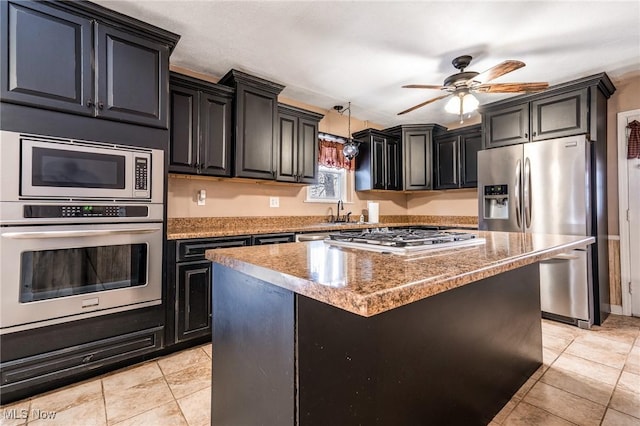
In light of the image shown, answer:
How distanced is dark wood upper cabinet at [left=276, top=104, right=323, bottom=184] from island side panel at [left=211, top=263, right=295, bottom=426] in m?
2.14

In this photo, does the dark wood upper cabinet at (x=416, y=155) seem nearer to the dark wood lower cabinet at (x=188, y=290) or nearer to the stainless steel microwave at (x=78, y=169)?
the dark wood lower cabinet at (x=188, y=290)

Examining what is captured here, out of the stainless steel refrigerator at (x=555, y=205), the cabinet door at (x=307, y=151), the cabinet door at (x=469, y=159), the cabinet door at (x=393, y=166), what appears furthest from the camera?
the cabinet door at (x=393, y=166)

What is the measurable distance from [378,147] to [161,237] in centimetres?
308

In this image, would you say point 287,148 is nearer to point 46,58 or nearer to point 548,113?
point 46,58

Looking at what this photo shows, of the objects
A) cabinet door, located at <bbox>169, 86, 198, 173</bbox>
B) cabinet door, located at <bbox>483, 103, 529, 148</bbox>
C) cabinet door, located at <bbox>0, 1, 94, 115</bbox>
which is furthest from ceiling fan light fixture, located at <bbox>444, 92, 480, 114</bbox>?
cabinet door, located at <bbox>0, 1, 94, 115</bbox>

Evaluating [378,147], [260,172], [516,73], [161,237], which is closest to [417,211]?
[378,147]

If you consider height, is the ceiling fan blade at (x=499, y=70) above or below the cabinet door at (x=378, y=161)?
above

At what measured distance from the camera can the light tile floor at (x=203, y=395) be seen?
1.60 metres

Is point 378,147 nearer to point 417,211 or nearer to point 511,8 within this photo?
point 417,211

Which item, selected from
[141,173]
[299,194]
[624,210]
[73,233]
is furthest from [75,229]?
[624,210]

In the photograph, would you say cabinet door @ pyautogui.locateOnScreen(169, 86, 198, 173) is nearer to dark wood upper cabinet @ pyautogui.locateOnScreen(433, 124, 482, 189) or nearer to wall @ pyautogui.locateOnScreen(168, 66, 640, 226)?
wall @ pyautogui.locateOnScreen(168, 66, 640, 226)

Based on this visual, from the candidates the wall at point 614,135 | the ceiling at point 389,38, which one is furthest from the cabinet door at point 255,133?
the wall at point 614,135

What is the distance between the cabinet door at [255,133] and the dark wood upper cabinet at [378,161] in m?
1.54

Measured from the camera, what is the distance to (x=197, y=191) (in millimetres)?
3033
